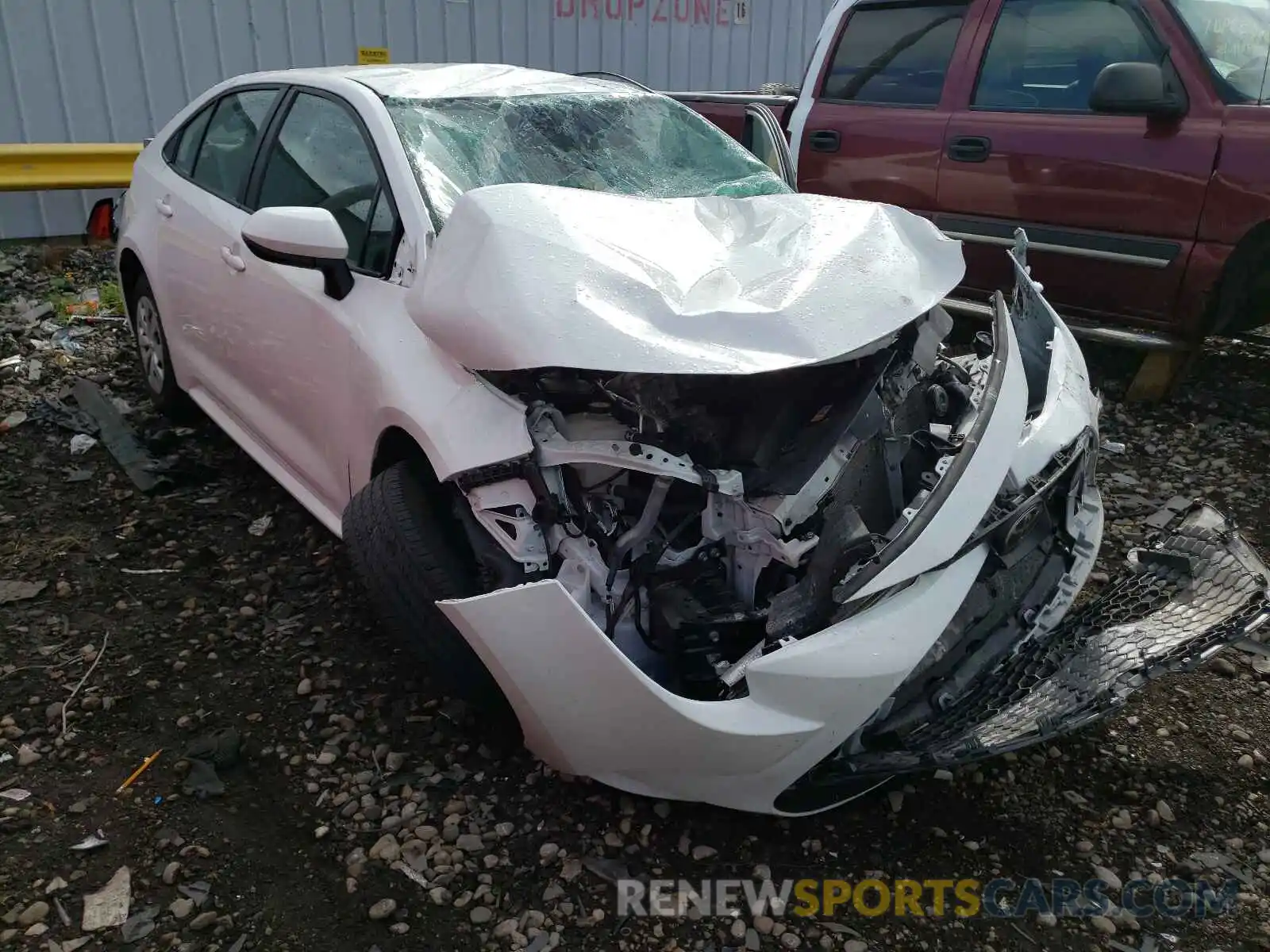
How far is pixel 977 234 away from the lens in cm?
520

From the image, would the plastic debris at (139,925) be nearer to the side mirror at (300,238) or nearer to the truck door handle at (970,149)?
the side mirror at (300,238)

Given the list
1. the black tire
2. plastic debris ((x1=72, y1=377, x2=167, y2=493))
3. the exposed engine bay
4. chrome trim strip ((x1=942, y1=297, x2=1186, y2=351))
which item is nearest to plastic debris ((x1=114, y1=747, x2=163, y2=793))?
the exposed engine bay

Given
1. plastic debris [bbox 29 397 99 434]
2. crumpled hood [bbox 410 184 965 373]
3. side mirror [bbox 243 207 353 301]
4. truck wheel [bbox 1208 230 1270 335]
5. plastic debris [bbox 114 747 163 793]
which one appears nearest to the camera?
crumpled hood [bbox 410 184 965 373]

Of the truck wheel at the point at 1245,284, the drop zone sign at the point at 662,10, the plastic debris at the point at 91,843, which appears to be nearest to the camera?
the plastic debris at the point at 91,843

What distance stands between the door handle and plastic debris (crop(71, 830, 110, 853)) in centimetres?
189

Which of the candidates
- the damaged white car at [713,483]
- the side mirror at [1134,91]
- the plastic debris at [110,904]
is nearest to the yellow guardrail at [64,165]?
the damaged white car at [713,483]

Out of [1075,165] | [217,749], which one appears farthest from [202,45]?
[217,749]

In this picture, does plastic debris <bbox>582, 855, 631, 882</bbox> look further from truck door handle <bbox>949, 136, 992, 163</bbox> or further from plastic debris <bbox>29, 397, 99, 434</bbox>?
truck door handle <bbox>949, 136, 992, 163</bbox>

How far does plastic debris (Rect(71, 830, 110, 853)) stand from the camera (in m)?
2.45

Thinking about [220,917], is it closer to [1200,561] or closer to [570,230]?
[570,230]

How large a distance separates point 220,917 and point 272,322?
6.16 ft

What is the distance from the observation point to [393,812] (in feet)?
8.38

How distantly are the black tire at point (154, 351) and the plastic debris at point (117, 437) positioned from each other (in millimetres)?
208

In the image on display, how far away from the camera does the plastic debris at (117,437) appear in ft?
14.1
